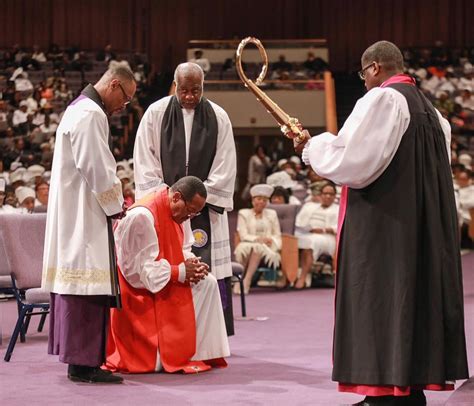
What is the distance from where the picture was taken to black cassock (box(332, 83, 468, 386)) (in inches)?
166

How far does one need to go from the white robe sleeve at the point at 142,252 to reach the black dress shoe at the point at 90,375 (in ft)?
1.79

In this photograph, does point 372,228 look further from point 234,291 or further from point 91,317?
point 234,291

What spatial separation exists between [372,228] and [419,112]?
0.54 m

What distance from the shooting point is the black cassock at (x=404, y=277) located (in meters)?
4.23

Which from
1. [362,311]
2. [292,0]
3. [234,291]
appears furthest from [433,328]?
[292,0]

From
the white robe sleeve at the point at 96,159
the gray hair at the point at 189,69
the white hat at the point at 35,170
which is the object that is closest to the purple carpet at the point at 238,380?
the white robe sleeve at the point at 96,159

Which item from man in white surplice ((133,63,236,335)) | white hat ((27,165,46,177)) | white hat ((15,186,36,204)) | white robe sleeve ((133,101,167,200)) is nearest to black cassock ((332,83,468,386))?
man in white surplice ((133,63,236,335))

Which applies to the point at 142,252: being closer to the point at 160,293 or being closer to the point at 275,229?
the point at 160,293

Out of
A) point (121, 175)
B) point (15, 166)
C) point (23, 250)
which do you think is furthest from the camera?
point (15, 166)

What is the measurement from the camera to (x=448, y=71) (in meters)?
22.5

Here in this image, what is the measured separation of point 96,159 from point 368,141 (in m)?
1.57

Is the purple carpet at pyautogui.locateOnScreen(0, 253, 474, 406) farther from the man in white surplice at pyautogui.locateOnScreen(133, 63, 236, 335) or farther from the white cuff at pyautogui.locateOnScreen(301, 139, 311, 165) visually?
the white cuff at pyautogui.locateOnScreen(301, 139, 311, 165)

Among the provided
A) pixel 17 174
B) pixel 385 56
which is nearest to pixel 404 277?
pixel 385 56

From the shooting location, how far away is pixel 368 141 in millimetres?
4184
